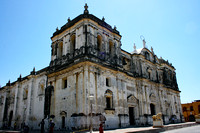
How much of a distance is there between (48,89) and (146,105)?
14.0 m

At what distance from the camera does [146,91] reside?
998 inches

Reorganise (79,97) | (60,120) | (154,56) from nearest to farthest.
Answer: (79,97)
(60,120)
(154,56)

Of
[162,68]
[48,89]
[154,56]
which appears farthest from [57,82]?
[162,68]

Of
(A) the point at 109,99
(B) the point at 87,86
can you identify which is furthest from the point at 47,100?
(A) the point at 109,99

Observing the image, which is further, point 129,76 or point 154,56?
point 154,56

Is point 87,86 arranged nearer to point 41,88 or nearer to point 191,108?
point 41,88

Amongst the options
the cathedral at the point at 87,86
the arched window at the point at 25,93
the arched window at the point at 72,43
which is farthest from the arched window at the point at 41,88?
the arched window at the point at 72,43

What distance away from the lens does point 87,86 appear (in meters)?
16.2

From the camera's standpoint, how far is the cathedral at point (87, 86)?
16.9m

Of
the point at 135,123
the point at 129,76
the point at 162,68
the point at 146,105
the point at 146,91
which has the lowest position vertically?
the point at 135,123

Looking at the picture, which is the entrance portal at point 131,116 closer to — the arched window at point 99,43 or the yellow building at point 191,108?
the arched window at point 99,43

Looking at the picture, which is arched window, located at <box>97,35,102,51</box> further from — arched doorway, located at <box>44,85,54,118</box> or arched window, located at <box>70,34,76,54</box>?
arched doorway, located at <box>44,85,54,118</box>

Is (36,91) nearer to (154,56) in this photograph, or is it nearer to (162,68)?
(154,56)

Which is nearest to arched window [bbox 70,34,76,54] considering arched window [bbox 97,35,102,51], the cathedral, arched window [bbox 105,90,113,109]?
the cathedral
